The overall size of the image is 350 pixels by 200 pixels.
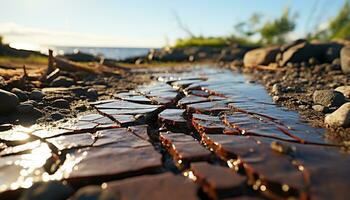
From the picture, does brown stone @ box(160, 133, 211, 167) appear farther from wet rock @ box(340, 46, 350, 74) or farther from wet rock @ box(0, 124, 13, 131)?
wet rock @ box(340, 46, 350, 74)

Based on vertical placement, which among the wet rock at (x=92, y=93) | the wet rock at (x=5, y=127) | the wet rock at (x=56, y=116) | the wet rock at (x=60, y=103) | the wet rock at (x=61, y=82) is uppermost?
the wet rock at (x=61, y=82)

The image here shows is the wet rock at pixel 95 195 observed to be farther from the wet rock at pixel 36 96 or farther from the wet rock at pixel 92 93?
the wet rock at pixel 92 93

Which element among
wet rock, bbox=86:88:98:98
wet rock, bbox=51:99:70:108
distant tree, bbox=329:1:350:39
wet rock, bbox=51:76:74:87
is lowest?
wet rock, bbox=51:99:70:108

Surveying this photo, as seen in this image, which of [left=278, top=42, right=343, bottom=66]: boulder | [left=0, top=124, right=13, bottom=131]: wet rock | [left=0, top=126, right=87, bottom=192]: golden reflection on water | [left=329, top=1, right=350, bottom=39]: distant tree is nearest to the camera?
[left=0, top=126, right=87, bottom=192]: golden reflection on water

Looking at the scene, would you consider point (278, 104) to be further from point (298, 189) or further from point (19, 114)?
point (19, 114)

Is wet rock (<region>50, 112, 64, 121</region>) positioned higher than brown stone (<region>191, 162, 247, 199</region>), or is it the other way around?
brown stone (<region>191, 162, 247, 199</region>)

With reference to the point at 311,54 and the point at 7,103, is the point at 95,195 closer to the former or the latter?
the point at 7,103

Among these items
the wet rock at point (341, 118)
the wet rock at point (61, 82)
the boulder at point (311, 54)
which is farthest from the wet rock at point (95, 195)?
the boulder at point (311, 54)

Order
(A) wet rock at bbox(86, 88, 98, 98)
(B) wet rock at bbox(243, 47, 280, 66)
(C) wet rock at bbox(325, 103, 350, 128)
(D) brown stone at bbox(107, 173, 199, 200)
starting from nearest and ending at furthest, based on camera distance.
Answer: (D) brown stone at bbox(107, 173, 199, 200) < (C) wet rock at bbox(325, 103, 350, 128) < (A) wet rock at bbox(86, 88, 98, 98) < (B) wet rock at bbox(243, 47, 280, 66)

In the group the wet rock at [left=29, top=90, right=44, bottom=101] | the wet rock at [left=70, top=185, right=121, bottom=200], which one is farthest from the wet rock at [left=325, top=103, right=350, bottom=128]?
the wet rock at [left=29, top=90, right=44, bottom=101]
